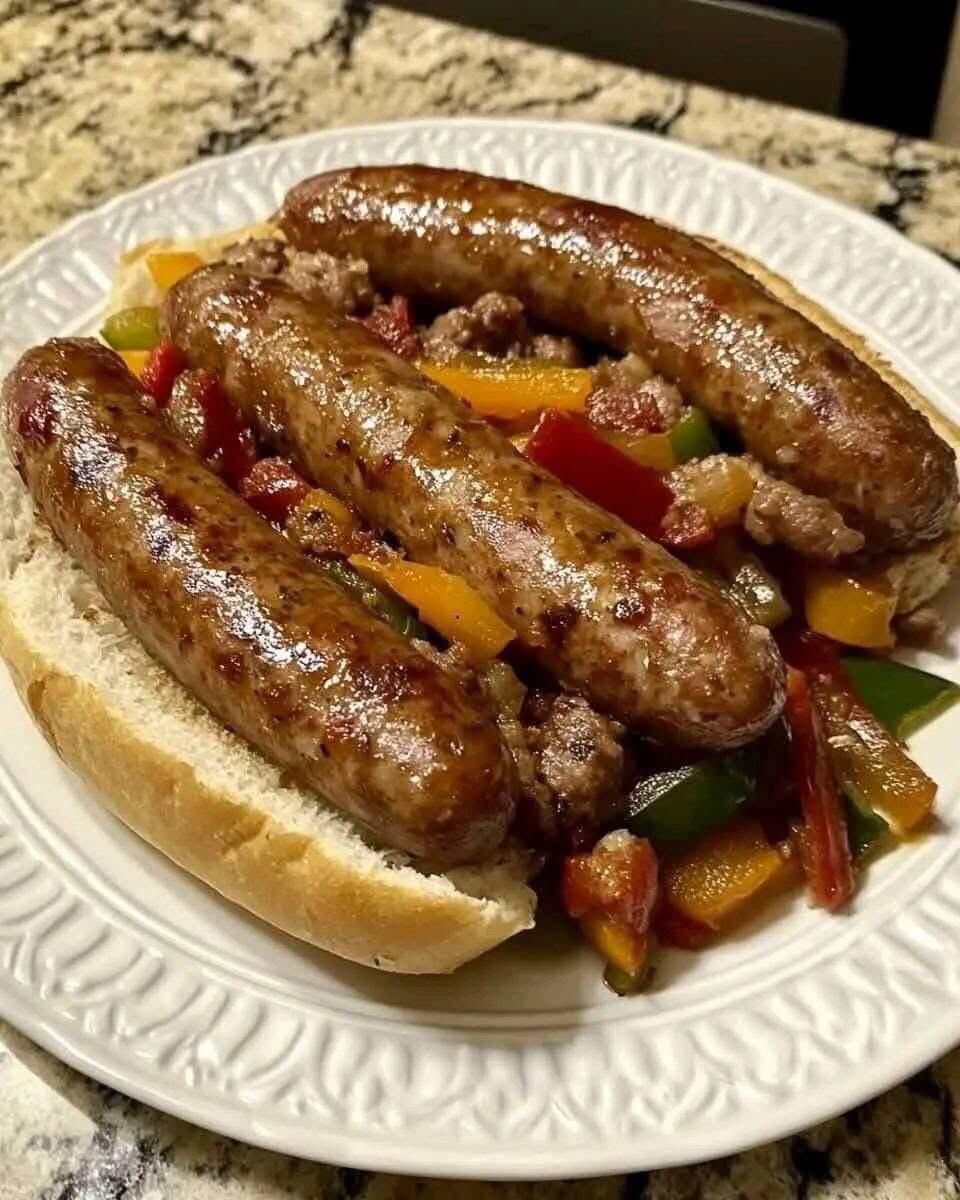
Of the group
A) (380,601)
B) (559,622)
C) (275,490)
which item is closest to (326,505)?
(275,490)

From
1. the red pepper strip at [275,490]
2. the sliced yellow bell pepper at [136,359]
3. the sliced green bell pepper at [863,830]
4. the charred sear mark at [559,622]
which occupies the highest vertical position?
the charred sear mark at [559,622]

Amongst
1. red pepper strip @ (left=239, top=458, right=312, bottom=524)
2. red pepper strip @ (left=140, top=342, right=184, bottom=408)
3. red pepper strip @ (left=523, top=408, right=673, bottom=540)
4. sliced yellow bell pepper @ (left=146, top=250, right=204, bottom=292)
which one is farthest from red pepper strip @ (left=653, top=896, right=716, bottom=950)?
sliced yellow bell pepper @ (left=146, top=250, right=204, bottom=292)

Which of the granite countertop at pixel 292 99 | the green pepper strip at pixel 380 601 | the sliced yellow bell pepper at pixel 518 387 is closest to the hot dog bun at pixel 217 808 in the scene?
the green pepper strip at pixel 380 601

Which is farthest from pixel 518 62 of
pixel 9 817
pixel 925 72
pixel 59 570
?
pixel 9 817

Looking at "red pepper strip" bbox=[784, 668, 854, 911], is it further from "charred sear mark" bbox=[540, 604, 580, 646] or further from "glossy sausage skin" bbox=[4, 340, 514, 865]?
"glossy sausage skin" bbox=[4, 340, 514, 865]

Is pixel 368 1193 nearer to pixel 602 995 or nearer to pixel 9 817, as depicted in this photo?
pixel 602 995

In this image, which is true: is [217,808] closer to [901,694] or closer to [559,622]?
[559,622]

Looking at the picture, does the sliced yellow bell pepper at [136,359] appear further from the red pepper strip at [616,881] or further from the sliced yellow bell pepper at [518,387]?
the red pepper strip at [616,881]
